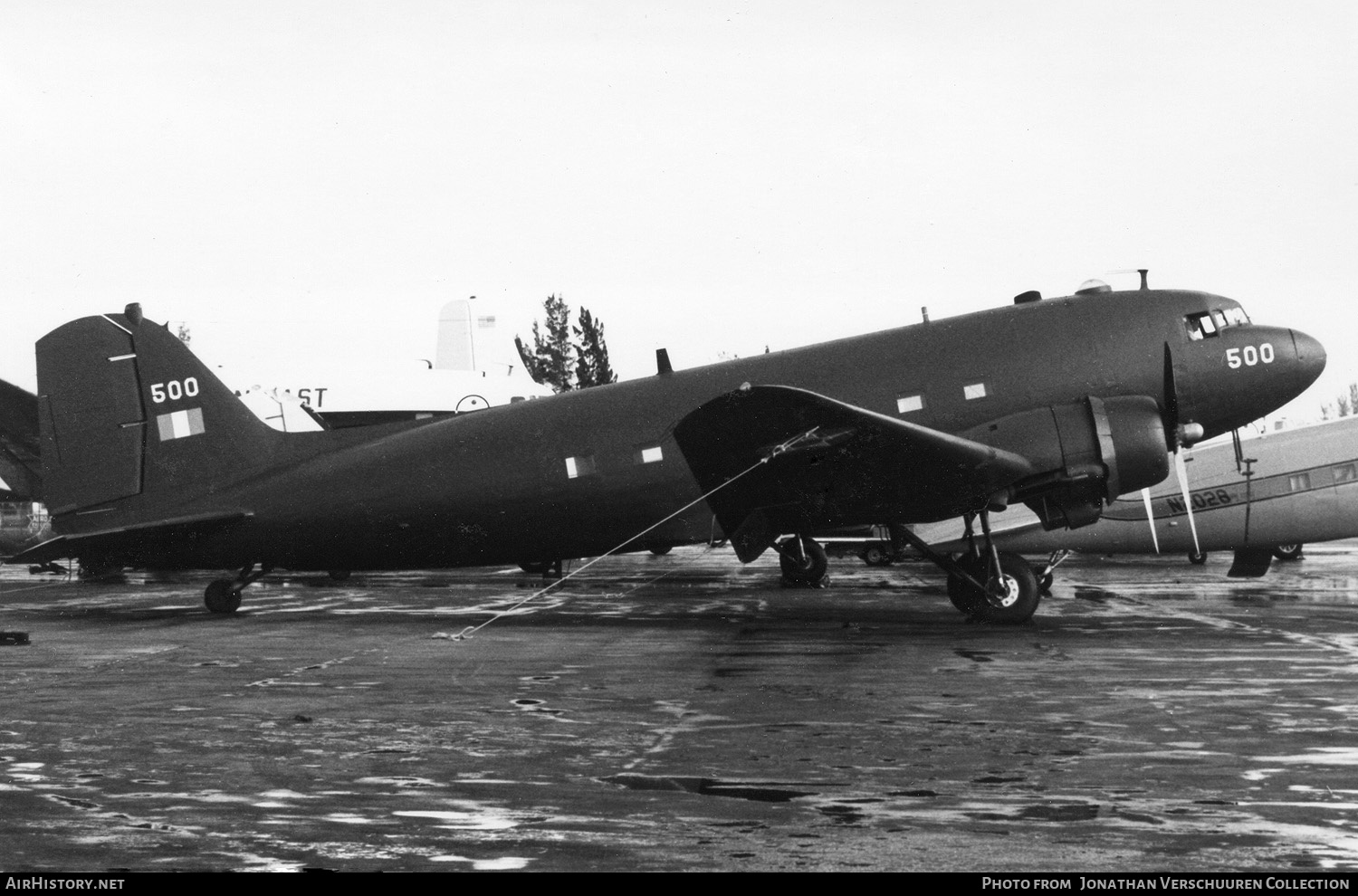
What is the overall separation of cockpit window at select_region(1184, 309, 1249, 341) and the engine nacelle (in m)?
1.55

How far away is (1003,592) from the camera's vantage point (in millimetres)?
18406

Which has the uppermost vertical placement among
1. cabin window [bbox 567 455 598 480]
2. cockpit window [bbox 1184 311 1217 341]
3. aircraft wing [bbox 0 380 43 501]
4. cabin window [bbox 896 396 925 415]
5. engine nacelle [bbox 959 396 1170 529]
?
aircraft wing [bbox 0 380 43 501]

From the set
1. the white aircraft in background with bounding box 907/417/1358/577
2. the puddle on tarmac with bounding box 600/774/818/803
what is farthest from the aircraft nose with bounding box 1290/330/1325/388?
the puddle on tarmac with bounding box 600/774/818/803

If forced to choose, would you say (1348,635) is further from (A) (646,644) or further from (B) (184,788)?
(B) (184,788)

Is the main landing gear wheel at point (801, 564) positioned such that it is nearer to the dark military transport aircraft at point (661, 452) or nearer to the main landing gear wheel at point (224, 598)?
the dark military transport aircraft at point (661, 452)

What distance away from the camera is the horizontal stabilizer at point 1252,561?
29.1 metres

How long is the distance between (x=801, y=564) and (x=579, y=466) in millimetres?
9450

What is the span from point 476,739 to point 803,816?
130 inches

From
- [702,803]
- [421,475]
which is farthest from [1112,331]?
[702,803]

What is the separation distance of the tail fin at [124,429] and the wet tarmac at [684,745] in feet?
6.53

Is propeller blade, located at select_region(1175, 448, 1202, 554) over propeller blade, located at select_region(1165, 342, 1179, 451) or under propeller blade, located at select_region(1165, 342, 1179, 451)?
under

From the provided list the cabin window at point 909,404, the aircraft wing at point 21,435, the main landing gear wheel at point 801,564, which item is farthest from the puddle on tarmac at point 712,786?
the aircraft wing at point 21,435

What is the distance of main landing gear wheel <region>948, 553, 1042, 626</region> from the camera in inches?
722

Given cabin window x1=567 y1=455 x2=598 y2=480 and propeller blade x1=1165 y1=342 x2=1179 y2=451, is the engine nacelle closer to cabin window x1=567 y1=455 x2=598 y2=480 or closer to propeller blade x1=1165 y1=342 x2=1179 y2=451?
propeller blade x1=1165 y1=342 x2=1179 y2=451
